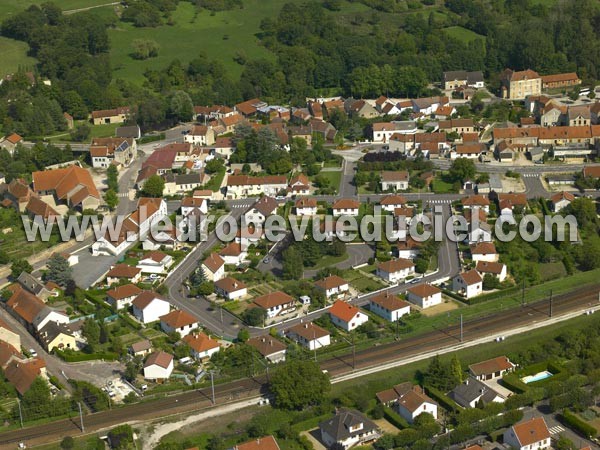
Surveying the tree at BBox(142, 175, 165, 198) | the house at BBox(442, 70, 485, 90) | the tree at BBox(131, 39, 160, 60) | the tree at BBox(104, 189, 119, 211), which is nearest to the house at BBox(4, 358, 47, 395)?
the tree at BBox(104, 189, 119, 211)

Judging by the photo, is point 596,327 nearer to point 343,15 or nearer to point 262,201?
point 262,201

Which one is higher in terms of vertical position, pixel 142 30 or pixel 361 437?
pixel 142 30

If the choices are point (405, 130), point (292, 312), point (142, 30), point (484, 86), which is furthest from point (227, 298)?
point (142, 30)

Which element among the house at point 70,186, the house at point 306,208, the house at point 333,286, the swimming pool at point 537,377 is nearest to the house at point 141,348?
the house at point 333,286

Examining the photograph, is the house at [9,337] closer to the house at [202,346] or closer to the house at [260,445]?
the house at [202,346]

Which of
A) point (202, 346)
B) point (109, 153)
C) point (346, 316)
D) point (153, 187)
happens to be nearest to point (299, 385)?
point (202, 346)

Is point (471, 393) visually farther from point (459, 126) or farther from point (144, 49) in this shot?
point (144, 49)

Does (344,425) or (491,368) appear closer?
(344,425)
